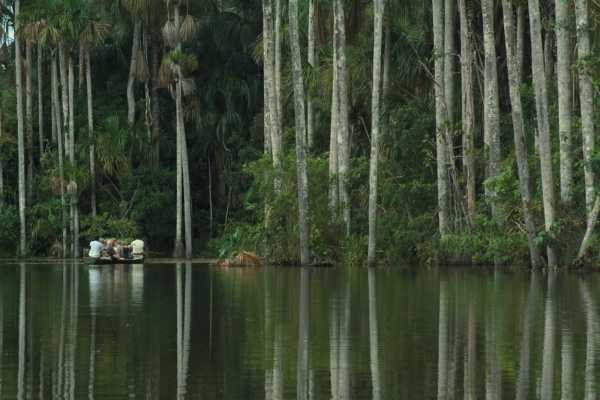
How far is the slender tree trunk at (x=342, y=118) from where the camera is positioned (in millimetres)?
42281

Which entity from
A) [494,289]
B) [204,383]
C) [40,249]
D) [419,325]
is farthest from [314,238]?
[204,383]

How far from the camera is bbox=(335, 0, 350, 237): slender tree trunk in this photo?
42281 mm

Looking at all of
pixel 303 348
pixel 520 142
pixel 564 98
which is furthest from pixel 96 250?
pixel 303 348

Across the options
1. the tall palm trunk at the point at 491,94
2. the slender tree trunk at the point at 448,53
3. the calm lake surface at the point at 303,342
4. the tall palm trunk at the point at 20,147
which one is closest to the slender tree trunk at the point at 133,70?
the tall palm trunk at the point at 20,147

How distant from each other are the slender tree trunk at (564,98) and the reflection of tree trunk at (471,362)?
58.3 ft

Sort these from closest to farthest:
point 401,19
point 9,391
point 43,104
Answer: point 9,391
point 401,19
point 43,104

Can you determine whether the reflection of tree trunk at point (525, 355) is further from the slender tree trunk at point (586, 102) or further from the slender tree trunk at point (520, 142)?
the slender tree trunk at point (520, 142)

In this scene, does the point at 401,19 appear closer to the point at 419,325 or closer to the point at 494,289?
the point at 494,289

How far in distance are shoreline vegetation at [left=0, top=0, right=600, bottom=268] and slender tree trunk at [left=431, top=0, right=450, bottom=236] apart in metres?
0.09

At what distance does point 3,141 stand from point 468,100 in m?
24.7

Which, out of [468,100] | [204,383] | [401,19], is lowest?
[204,383]

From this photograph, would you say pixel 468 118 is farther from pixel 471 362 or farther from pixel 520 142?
pixel 471 362

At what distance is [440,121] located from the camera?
4222cm

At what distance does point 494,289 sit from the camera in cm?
2689
